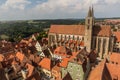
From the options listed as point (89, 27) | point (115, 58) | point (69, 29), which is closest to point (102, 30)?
point (89, 27)

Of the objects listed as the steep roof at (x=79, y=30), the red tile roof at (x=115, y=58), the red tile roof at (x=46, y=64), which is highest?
the steep roof at (x=79, y=30)

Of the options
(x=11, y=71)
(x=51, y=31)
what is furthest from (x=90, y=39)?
(x=11, y=71)

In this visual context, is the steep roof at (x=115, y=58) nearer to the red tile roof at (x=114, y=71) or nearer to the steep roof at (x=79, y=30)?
the red tile roof at (x=114, y=71)

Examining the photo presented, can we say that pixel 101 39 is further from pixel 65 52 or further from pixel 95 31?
pixel 65 52

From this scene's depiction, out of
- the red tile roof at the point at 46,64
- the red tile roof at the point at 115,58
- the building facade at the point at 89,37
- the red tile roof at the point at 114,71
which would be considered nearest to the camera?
the red tile roof at the point at 114,71

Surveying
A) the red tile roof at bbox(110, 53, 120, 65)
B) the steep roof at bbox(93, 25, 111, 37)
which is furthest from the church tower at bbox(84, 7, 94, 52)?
the red tile roof at bbox(110, 53, 120, 65)

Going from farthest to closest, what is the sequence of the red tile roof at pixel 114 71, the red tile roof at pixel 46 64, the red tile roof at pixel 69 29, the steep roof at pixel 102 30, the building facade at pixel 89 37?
the red tile roof at pixel 69 29 < the building facade at pixel 89 37 < the steep roof at pixel 102 30 < the red tile roof at pixel 46 64 < the red tile roof at pixel 114 71

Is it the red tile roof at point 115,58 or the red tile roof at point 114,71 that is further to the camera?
the red tile roof at point 115,58

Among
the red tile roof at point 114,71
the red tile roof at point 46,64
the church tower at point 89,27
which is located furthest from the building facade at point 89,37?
the red tile roof at point 114,71
